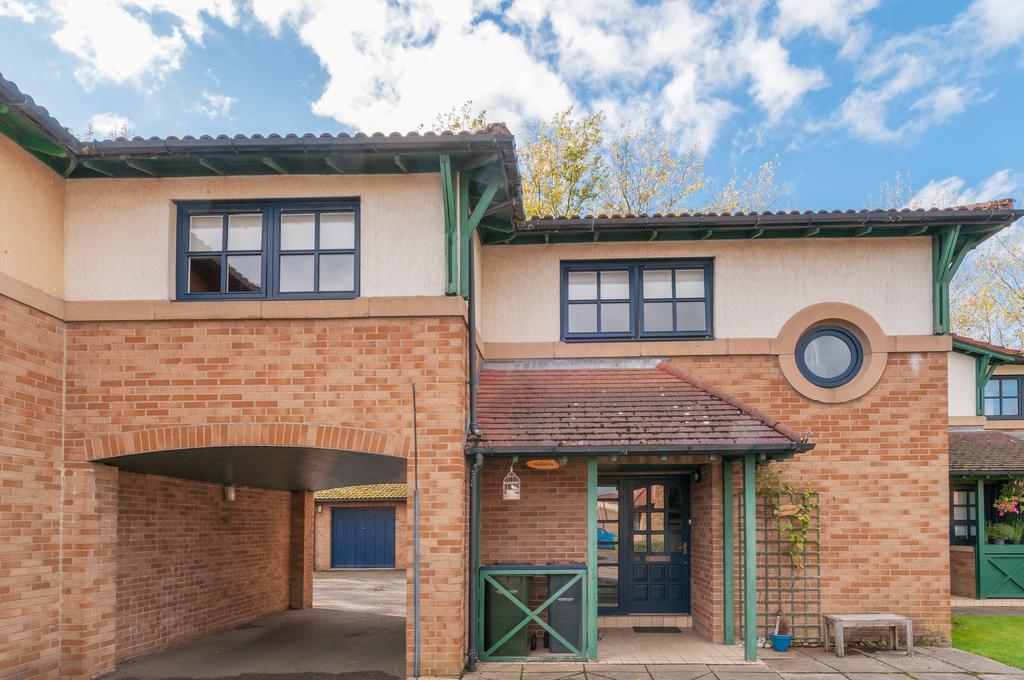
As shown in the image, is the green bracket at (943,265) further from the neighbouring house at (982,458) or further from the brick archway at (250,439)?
the brick archway at (250,439)

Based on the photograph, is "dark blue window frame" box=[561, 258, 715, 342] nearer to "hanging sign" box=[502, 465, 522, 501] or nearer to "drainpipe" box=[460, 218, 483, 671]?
"drainpipe" box=[460, 218, 483, 671]

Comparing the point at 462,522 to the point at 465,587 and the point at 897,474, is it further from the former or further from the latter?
the point at 897,474

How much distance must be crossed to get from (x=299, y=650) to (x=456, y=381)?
187 inches

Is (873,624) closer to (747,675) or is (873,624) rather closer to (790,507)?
(790,507)

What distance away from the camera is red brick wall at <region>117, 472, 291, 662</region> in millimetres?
8750

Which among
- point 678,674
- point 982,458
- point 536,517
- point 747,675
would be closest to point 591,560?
point 536,517

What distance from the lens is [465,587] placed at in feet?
25.9

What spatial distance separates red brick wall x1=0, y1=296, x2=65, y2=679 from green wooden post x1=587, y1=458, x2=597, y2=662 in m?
5.42

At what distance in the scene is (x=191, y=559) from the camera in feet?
33.7

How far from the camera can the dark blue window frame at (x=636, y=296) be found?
9.64 meters

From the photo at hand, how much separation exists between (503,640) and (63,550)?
461 centimetres

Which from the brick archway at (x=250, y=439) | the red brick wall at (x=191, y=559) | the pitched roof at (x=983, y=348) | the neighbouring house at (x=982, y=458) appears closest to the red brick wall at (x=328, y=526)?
the red brick wall at (x=191, y=559)

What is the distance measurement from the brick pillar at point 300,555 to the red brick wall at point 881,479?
8.78 metres

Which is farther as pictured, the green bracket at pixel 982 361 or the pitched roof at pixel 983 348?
the green bracket at pixel 982 361
